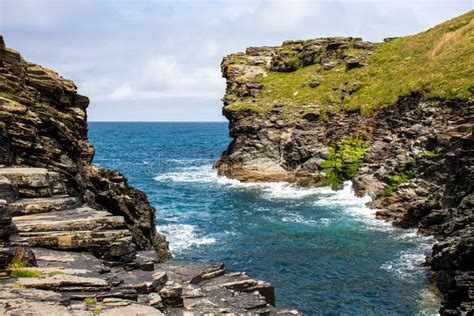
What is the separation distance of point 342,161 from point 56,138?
52024mm

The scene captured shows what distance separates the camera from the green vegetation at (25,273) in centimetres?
1448

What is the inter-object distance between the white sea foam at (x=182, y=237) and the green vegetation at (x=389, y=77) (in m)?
39.8

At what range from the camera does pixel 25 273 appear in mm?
14695

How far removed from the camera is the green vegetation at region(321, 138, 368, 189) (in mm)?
71125

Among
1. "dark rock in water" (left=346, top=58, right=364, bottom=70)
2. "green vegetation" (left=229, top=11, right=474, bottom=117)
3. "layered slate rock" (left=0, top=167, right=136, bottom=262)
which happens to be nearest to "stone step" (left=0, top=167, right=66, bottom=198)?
"layered slate rock" (left=0, top=167, right=136, bottom=262)

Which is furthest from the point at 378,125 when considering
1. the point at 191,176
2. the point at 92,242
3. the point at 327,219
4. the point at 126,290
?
the point at 126,290

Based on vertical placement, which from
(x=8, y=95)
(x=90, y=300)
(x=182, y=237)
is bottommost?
(x=182, y=237)

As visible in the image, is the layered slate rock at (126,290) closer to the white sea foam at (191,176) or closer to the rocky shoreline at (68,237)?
the rocky shoreline at (68,237)

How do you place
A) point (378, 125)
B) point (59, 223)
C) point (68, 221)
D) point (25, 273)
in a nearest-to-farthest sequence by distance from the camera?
1. point (25, 273)
2. point (59, 223)
3. point (68, 221)
4. point (378, 125)

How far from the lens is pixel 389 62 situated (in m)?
92.0

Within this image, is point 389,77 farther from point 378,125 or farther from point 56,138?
point 56,138

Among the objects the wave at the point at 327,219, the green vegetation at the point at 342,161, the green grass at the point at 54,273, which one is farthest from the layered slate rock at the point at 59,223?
the green vegetation at the point at 342,161

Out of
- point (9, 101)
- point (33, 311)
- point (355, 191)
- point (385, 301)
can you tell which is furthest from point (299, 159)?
point (33, 311)

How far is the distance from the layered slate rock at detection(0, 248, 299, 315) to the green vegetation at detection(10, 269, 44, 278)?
19 cm
